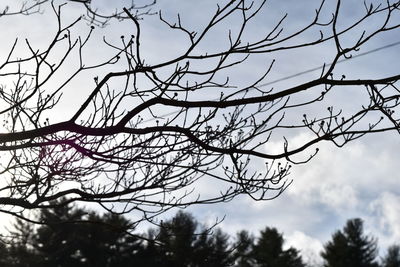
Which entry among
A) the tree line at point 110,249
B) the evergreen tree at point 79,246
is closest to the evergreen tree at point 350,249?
the tree line at point 110,249

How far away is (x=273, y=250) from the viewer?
2958cm

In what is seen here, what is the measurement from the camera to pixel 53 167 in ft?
13.8

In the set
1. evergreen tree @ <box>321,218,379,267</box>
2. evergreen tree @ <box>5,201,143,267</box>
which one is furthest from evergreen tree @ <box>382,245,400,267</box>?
evergreen tree @ <box>5,201,143,267</box>

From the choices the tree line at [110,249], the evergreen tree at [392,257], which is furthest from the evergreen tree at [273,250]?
the evergreen tree at [392,257]

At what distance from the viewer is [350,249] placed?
30.5 meters

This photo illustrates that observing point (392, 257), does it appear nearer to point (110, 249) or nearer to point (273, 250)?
point (273, 250)

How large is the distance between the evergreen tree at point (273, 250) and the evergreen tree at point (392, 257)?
699cm

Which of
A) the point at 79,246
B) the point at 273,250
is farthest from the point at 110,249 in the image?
the point at 273,250

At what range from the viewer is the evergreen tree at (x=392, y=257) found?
32562 mm

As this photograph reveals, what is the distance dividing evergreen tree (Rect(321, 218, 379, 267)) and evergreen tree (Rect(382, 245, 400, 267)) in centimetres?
140

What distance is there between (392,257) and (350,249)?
15.0 ft

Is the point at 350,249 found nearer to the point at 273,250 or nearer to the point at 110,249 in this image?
the point at 273,250

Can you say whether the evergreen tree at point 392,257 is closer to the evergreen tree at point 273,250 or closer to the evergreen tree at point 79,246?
the evergreen tree at point 273,250

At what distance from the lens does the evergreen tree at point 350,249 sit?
3023 cm
